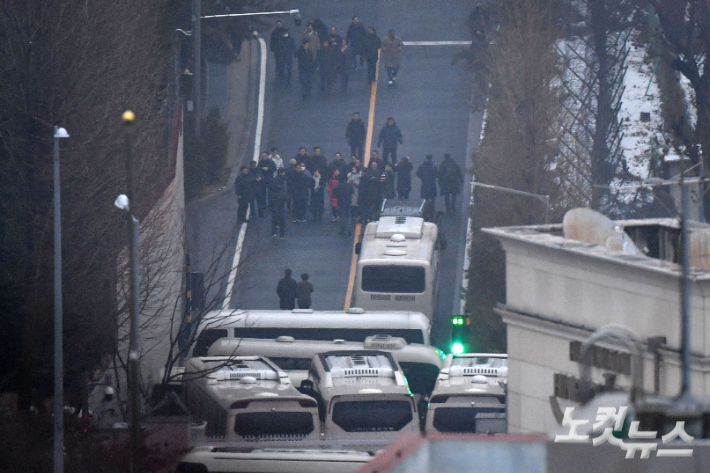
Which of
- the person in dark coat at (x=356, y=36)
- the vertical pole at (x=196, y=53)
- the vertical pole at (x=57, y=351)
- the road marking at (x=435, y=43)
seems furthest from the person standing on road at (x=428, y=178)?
the vertical pole at (x=57, y=351)

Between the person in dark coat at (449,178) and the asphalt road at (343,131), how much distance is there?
863mm

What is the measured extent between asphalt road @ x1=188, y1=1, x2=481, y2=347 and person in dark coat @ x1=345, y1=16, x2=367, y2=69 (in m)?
1.76

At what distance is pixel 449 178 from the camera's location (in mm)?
36750

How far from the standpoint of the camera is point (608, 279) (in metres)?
15.9

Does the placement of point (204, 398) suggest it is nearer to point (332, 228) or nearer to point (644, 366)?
point (644, 366)

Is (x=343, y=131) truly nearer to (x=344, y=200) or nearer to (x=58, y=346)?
(x=344, y=200)

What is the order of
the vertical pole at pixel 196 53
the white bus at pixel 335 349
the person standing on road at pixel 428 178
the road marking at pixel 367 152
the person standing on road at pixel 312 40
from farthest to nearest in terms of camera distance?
the person standing on road at pixel 312 40 < the person standing on road at pixel 428 178 < the road marking at pixel 367 152 < the vertical pole at pixel 196 53 < the white bus at pixel 335 349

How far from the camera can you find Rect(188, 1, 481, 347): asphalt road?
33281 mm

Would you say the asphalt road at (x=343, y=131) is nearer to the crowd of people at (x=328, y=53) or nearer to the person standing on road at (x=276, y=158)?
the crowd of people at (x=328, y=53)

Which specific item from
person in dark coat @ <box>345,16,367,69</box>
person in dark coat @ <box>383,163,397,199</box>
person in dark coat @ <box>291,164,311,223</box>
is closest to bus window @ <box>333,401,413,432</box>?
person in dark coat @ <box>291,164,311,223</box>

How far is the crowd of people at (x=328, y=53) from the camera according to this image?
43.7m

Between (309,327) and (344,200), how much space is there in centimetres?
1041

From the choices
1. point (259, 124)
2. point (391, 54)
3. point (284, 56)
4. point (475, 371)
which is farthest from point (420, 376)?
point (284, 56)

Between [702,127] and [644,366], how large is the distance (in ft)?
56.0
